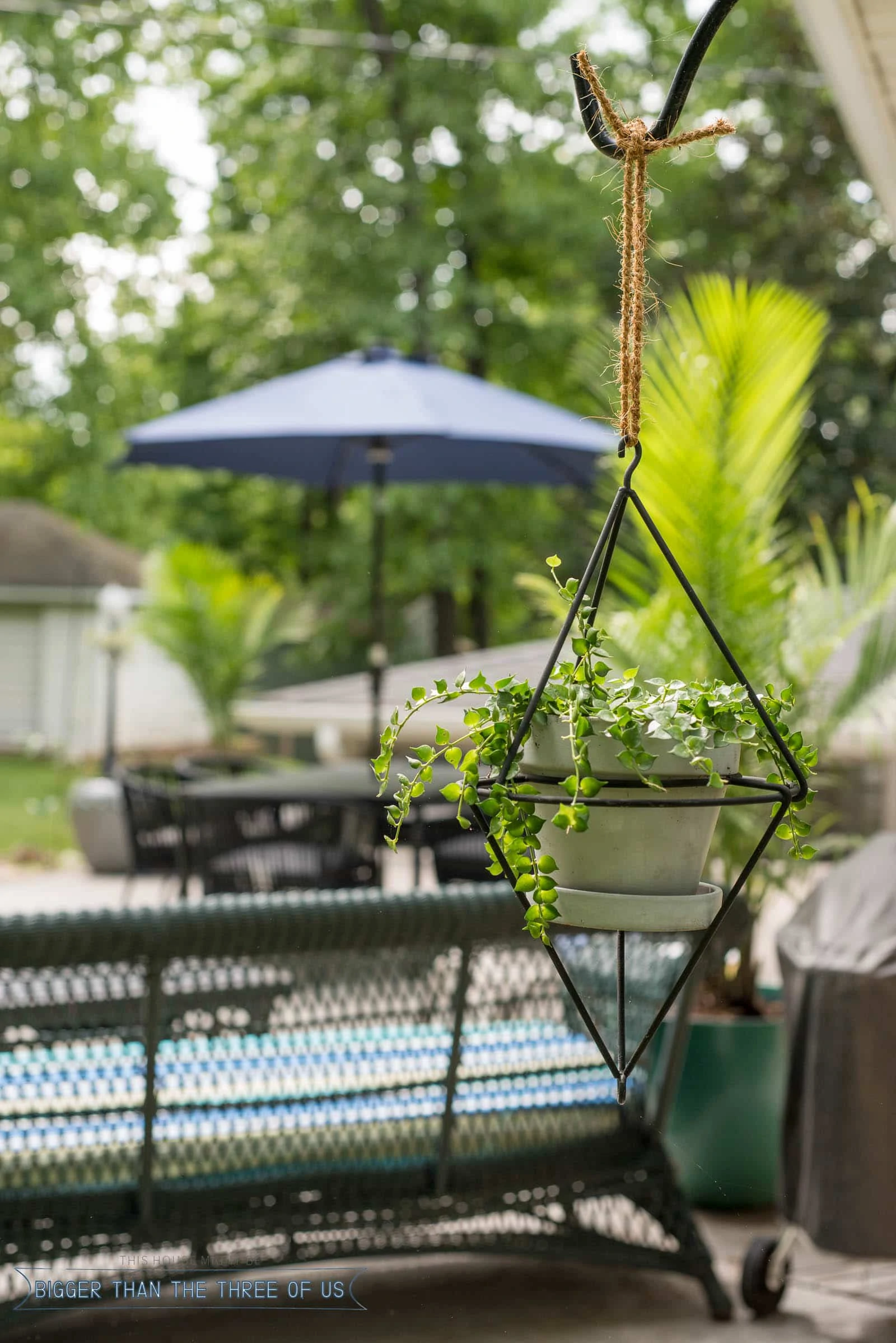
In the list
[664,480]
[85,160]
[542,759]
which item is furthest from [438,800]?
[85,160]

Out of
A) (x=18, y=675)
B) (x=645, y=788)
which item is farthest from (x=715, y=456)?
(x=18, y=675)

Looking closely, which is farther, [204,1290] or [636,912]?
[204,1290]

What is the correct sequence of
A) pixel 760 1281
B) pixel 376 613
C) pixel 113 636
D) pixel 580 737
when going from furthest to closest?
1. pixel 113 636
2. pixel 376 613
3. pixel 760 1281
4. pixel 580 737

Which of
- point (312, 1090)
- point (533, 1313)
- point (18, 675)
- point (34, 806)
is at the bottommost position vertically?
point (34, 806)

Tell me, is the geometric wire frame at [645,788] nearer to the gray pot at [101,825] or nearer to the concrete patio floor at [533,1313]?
the concrete patio floor at [533,1313]

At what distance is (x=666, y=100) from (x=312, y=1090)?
4.85ft

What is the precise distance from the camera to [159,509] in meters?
15.3

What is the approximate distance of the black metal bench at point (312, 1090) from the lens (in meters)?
1.82

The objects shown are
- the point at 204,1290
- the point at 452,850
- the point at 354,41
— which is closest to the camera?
the point at 204,1290

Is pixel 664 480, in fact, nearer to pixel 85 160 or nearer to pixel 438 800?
pixel 438 800

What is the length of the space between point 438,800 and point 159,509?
1178 cm

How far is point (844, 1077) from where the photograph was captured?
2105mm

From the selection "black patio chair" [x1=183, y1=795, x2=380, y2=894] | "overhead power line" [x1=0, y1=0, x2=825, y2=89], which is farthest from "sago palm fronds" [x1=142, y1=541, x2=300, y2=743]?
"black patio chair" [x1=183, y1=795, x2=380, y2=894]

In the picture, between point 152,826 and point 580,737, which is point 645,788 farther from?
point 152,826
